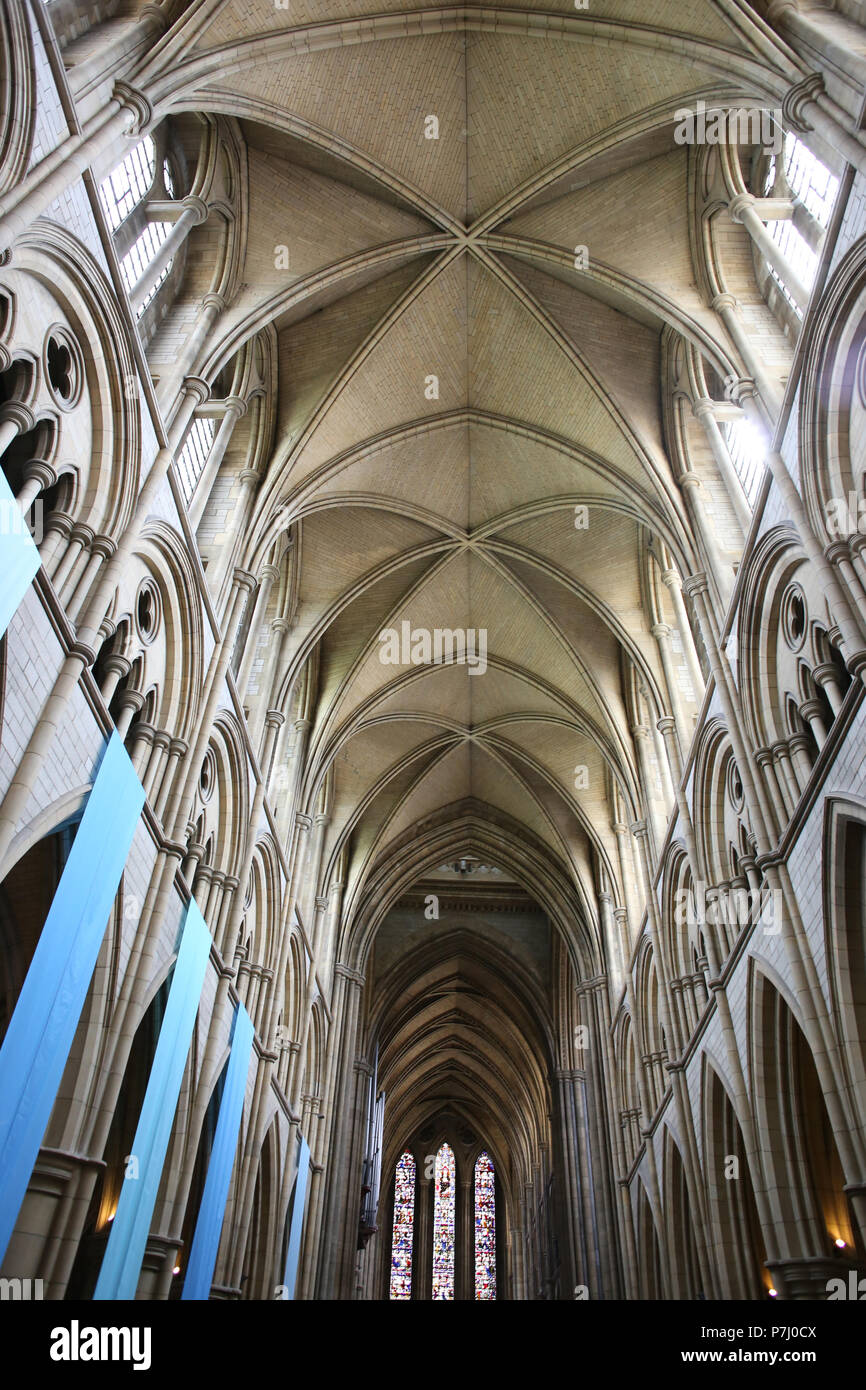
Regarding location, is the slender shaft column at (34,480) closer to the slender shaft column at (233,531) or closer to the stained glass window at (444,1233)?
the slender shaft column at (233,531)

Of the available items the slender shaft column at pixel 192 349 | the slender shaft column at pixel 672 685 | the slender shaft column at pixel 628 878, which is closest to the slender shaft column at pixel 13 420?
the slender shaft column at pixel 192 349

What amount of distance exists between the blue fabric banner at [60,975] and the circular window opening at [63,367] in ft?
11.5

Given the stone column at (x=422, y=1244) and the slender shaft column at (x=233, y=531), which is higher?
the stone column at (x=422, y=1244)

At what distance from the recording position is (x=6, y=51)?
9.34 m

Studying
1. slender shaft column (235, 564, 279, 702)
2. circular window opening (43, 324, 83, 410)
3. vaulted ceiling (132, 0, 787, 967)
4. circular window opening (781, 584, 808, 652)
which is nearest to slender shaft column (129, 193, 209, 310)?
vaulted ceiling (132, 0, 787, 967)

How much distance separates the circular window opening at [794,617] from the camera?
12688mm

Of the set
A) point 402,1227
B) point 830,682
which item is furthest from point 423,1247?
point 830,682

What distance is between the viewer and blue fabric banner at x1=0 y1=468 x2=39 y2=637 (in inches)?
320

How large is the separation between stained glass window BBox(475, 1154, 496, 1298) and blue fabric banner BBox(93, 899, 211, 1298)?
39.0 m

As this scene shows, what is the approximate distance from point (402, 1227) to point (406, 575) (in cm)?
3539

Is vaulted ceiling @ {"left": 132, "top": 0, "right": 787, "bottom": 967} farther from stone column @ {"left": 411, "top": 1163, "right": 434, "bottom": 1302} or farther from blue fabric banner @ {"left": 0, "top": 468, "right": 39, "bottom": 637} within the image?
stone column @ {"left": 411, "top": 1163, "right": 434, "bottom": 1302}
